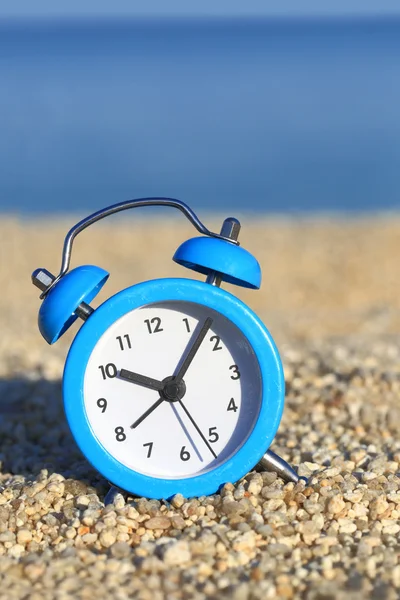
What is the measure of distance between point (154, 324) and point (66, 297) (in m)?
0.31

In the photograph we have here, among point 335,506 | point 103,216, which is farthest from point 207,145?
point 335,506

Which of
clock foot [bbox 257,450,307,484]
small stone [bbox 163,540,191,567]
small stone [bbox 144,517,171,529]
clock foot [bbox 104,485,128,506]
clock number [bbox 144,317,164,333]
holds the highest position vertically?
clock number [bbox 144,317,164,333]

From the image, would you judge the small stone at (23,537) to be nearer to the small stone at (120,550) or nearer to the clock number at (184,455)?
the small stone at (120,550)

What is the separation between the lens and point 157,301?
2963 mm

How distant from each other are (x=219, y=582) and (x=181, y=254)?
104cm

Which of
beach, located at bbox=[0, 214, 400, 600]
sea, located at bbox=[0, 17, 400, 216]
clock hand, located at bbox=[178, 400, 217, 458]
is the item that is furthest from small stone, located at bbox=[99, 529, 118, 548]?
sea, located at bbox=[0, 17, 400, 216]

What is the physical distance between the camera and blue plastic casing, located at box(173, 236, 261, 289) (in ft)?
9.67

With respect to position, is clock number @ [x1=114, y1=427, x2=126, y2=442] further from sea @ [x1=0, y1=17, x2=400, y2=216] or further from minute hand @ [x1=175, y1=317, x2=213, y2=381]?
sea @ [x1=0, y1=17, x2=400, y2=216]

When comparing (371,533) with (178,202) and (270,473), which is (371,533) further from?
(178,202)

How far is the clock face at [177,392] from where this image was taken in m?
3.02

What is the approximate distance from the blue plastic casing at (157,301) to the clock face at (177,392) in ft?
0.15

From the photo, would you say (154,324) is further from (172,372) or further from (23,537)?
(23,537)

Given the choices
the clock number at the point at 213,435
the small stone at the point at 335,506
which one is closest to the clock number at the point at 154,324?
Result: the clock number at the point at 213,435

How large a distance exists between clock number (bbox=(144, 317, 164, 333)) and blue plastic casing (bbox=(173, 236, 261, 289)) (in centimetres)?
21
